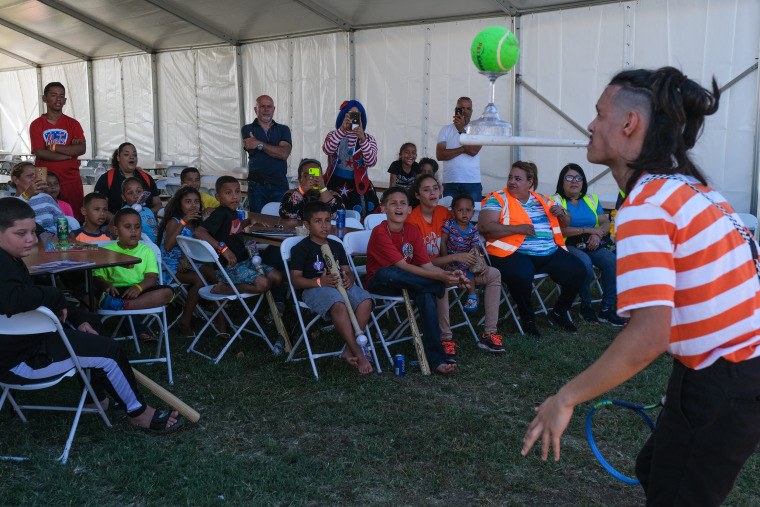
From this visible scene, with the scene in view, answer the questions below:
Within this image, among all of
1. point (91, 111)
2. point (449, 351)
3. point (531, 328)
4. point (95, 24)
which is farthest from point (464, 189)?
point (91, 111)

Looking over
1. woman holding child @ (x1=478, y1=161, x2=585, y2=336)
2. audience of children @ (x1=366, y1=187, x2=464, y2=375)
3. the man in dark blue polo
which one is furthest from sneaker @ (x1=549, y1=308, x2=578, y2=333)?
the man in dark blue polo

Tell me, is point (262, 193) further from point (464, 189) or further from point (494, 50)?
point (494, 50)

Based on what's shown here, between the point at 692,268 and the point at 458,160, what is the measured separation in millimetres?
6464

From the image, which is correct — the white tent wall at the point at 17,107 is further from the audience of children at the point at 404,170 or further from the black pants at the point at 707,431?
the black pants at the point at 707,431

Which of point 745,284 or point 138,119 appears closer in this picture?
point 745,284

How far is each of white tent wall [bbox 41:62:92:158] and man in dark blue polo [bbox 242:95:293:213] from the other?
1013 centimetres

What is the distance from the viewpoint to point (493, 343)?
16.9 feet

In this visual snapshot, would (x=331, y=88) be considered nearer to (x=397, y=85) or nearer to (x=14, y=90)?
(x=397, y=85)

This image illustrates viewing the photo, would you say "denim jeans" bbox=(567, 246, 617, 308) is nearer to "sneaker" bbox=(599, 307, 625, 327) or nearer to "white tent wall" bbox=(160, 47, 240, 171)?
"sneaker" bbox=(599, 307, 625, 327)

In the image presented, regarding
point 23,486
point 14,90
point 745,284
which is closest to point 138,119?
point 14,90

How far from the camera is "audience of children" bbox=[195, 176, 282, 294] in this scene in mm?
5184

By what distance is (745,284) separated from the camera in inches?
60.6

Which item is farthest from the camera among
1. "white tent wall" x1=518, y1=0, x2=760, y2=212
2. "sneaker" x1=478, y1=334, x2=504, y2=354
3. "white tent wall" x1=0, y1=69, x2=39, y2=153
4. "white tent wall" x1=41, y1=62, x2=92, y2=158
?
"white tent wall" x1=0, y1=69, x2=39, y2=153

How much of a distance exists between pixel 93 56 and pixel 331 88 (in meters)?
7.28
